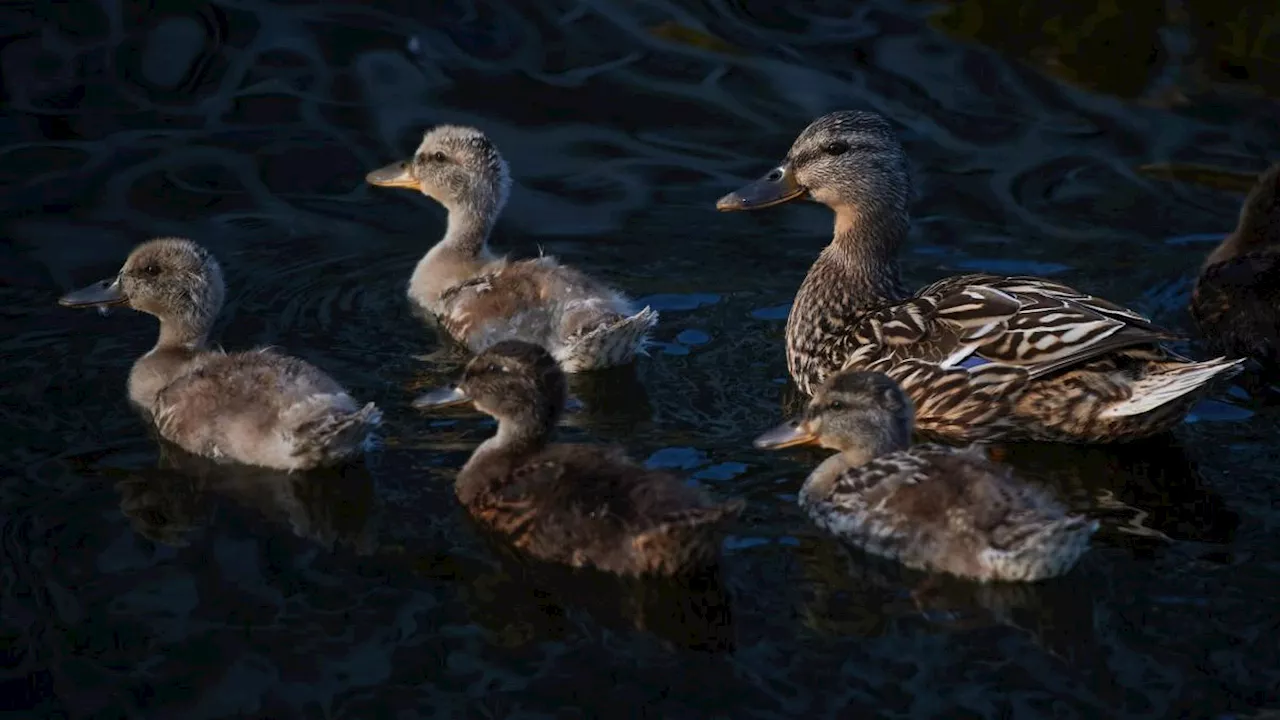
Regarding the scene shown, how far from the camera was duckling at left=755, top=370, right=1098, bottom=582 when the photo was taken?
6.94m

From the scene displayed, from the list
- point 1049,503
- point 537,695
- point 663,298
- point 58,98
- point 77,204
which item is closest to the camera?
point 537,695

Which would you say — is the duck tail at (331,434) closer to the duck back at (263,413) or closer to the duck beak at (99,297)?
the duck back at (263,413)

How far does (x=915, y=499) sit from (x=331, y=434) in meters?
2.21

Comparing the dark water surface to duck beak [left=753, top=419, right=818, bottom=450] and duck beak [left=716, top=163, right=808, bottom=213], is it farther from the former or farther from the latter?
duck beak [left=716, top=163, right=808, bottom=213]

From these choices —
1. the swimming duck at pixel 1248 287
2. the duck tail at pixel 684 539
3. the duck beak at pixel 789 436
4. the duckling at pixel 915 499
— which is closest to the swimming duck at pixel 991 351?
the duckling at pixel 915 499

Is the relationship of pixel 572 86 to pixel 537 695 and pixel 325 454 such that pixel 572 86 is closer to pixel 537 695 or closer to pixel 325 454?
pixel 325 454

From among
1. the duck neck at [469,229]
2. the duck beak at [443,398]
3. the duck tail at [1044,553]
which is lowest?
the duck tail at [1044,553]

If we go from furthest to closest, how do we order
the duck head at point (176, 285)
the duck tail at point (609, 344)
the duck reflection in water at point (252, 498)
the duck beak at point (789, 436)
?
the duck tail at point (609, 344) → the duck head at point (176, 285) → the duck beak at point (789, 436) → the duck reflection in water at point (252, 498)

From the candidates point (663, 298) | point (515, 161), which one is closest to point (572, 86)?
point (515, 161)

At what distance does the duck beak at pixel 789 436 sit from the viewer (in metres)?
7.81

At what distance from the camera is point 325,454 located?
771 cm

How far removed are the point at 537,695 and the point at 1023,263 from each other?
4744mm

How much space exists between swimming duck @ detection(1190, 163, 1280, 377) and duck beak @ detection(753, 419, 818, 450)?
255 centimetres

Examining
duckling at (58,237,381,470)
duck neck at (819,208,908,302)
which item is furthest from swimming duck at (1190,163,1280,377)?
duckling at (58,237,381,470)
